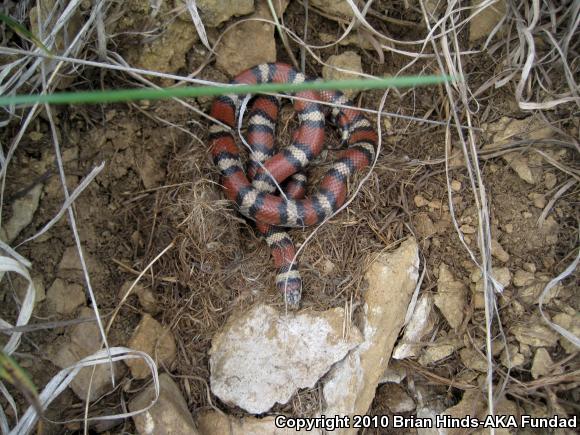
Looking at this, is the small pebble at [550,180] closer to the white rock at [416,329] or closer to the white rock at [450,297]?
the white rock at [450,297]

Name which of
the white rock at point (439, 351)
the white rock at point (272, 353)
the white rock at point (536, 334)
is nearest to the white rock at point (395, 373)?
the white rock at point (439, 351)

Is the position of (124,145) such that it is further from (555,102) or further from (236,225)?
(555,102)

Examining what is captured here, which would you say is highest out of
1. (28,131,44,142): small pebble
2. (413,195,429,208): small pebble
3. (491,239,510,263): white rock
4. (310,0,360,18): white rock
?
(310,0,360,18): white rock

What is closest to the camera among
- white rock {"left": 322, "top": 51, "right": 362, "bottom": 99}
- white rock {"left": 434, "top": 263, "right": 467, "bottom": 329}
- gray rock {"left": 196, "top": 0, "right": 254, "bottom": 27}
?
white rock {"left": 434, "top": 263, "right": 467, "bottom": 329}

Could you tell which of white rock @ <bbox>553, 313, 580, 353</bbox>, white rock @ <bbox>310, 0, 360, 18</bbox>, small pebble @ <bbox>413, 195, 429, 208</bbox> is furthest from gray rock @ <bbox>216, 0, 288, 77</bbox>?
white rock @ <bbox>553, 313, 580, 353</bbox>

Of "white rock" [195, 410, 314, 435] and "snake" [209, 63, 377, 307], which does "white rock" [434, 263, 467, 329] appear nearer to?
"snake" [209, 63, 377, 307]

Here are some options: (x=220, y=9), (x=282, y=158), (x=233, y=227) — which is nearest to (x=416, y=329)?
(x=233, y=227)

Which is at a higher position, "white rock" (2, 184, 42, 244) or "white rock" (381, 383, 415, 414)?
"white rock" (2, 184, 42, 244)

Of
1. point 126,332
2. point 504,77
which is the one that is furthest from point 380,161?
point 126,332
